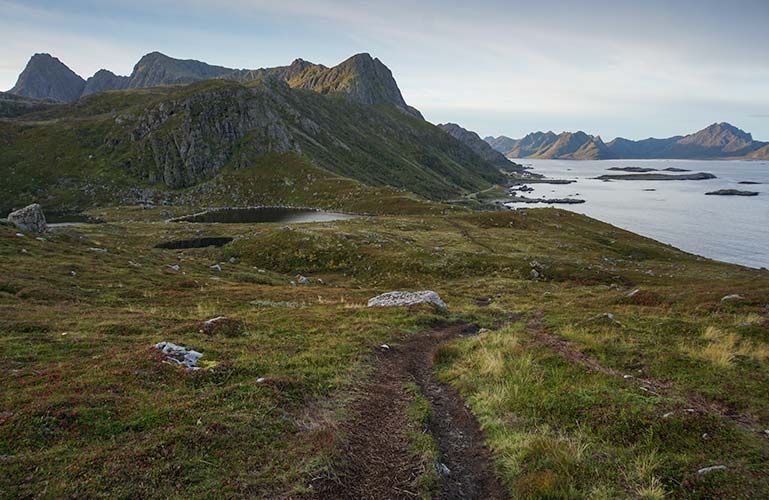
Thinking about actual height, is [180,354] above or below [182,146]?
below

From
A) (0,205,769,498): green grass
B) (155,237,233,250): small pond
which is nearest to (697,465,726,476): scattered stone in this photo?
(0,205,769,498): green grass

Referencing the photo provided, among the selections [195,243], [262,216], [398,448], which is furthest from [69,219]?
[398,448]

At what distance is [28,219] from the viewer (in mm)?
48469

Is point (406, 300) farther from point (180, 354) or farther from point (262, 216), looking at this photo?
point (262, 216)

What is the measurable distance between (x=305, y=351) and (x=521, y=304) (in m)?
27.9

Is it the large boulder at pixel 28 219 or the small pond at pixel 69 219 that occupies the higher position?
the large boulder at pixel 28 219

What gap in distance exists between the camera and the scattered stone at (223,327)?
2130 centimetres

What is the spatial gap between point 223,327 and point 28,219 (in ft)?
149

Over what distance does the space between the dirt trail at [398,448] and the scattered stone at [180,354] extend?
7.23m

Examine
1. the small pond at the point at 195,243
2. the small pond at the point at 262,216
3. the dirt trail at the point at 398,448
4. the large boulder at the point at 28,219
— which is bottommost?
the small pond at the point at 195,243

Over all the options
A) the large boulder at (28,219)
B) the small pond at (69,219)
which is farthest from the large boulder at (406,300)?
the small pond at (69,219)

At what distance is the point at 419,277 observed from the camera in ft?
204

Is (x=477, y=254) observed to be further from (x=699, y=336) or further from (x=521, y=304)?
(x=699, y=336)

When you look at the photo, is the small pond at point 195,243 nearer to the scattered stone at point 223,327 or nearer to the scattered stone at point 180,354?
the scattered stone at point 223,327
